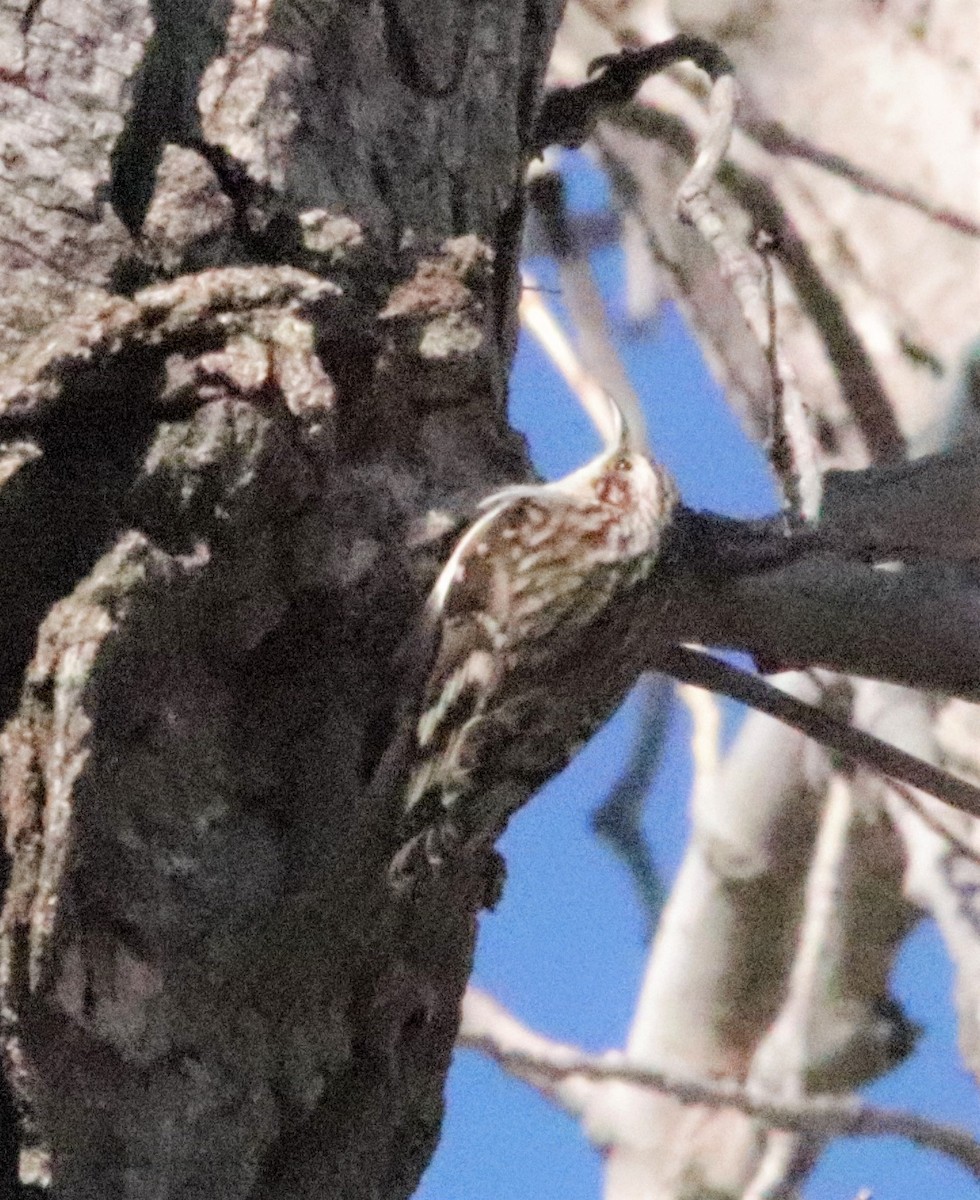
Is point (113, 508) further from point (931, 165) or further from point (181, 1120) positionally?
point (931, 165)

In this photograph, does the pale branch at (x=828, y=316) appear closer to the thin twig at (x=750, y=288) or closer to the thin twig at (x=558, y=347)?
the thin twig at (x=558, y=347)

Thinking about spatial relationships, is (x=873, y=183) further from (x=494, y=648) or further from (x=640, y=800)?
(x=494, y=648)

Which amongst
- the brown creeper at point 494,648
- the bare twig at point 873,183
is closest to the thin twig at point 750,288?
the brown creeper at point 494,648

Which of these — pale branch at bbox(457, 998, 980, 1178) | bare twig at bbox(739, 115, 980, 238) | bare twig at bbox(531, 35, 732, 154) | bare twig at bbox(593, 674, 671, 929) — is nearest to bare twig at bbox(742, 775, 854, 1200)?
bare twig at bbox(593, 674, 671, 929)

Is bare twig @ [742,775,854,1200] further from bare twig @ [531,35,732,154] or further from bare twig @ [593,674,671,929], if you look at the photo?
bare twig @ [531,35,732,154]

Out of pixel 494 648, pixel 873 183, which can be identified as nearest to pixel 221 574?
pixel 494 648

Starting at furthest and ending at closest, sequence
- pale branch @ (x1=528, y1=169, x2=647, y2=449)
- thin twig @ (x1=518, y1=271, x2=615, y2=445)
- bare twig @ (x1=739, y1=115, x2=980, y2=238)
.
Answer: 1. thin twig @ (x1=518, y1=271, x2=615, y2=445)
2. pale branch @ (x1=528, y1=169, x2=647, y2=449)
3. bare twig @ (x1=739, y1=115, x2=980, y2=238)
